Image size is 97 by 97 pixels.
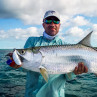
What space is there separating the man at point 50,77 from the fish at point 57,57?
21cm

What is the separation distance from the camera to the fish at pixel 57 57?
390 cm

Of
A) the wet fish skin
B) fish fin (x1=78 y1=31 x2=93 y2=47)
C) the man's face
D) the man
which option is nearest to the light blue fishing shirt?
the man

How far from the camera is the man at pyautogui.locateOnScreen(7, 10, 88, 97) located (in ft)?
14.2

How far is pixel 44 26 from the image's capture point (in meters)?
5.20

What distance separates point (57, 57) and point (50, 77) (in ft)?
2.53

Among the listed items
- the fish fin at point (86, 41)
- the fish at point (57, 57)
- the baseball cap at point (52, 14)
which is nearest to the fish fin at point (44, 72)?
the fish at point (57, 57)

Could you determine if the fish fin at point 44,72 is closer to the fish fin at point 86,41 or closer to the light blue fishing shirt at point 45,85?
the light blue fishing shirt at point 45,85

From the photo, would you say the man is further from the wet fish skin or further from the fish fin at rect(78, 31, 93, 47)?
the fish fin at rect(78, 31, 93, 47)

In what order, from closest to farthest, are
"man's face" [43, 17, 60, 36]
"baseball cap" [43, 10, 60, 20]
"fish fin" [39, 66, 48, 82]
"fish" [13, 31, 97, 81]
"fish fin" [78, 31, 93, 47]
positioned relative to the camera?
"fish fin" [39, 66, 48, 82]
"fish" [13, 31, 97, 81]
"fish fin" [78, 31, 93, 47]
"man's face" [43, 17, 60, 36]
"baseball cap" [43, 10, 60, 20]

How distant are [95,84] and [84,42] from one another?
10.6m

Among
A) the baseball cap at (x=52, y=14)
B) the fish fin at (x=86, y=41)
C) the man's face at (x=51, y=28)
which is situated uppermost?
the baseball cap at (x=52, y=14)

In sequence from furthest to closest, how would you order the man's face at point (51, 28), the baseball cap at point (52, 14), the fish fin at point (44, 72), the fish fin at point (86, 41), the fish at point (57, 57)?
the baseball cap at point (52, 14) < the man's face at point (51, 28) < the fish fin at point (86, 41) < the fish at point (57, 57) < the fish fin at point (44, 72)

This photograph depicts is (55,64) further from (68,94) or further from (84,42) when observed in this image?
(68,94)

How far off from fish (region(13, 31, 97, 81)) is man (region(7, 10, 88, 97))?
8.3 inches
